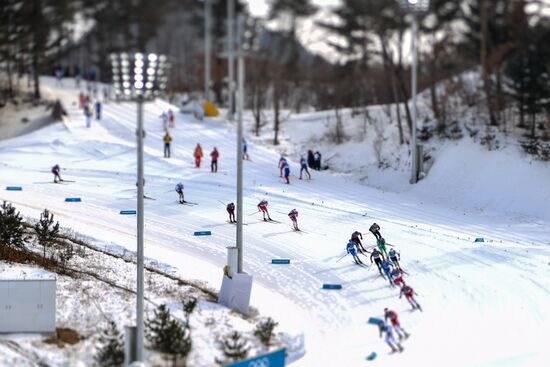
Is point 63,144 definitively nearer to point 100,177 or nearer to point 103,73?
point 100,177

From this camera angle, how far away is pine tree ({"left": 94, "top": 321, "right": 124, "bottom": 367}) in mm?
17234

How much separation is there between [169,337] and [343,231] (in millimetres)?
13465

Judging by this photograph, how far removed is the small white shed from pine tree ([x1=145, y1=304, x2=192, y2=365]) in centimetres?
234

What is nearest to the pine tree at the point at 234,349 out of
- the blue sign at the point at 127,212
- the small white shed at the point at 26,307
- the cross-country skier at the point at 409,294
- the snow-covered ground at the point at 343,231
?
the snow-covered ground at the point at 343,231

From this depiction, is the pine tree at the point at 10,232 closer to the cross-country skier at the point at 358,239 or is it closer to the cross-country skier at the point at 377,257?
the cross-country skier at the point at 358,239

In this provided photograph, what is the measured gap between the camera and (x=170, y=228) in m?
30.2

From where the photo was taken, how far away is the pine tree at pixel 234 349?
58.5ft

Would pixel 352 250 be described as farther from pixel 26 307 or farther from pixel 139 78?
pixel 139 78

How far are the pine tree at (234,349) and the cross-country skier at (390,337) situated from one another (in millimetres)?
3210

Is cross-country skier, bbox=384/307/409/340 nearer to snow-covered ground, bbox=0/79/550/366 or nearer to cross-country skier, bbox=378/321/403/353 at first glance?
cross-country skier, bbox=378/321/403/353

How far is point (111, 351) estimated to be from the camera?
17.2m

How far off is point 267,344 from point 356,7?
53.8 metres

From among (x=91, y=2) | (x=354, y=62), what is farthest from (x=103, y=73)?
(x=354, y=62)

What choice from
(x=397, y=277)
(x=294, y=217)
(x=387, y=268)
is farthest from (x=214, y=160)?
(x=397, y=277)
